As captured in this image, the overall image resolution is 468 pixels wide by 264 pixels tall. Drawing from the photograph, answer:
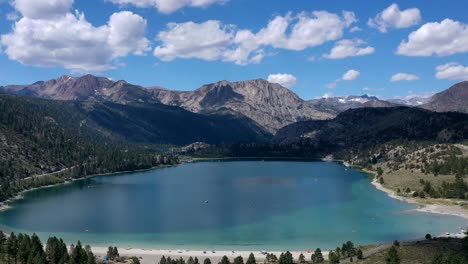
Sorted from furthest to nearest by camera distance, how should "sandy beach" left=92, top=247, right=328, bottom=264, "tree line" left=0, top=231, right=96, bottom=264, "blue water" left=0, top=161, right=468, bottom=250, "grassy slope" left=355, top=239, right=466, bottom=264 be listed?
1. "blue water" left=0, top=161, right=468, bottom=250
2. "sandy beach" left=92, top=247, right=328, bottom=264
3. "grassy slope" left=355, top=239, right=466, bottom=264
4. "tree line" left=0, top=231, right=96, bottom=264

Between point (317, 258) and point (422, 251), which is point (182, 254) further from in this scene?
point (422, 251)

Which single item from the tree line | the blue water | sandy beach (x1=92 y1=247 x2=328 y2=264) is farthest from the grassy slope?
the tree line

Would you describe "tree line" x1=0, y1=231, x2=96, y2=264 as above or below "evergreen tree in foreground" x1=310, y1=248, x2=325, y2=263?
above

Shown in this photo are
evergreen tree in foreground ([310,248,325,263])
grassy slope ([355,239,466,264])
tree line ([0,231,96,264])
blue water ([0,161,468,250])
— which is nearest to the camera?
tree line ([0,231,96,264])

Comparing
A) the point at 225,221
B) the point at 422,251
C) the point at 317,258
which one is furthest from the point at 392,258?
the point at 225,221

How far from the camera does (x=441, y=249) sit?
91.4 m

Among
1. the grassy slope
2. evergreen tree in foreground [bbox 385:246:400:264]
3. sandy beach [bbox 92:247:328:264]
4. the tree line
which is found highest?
the tree line

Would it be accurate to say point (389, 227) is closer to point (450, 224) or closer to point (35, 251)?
point (450, 224)

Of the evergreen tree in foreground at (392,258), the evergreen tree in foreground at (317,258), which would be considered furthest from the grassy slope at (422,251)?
the evergreen tree in foreground at (317,258)

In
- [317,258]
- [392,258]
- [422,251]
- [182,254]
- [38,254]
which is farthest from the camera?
[182,254]

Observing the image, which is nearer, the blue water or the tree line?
the tree line

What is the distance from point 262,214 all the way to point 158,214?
3552 cm

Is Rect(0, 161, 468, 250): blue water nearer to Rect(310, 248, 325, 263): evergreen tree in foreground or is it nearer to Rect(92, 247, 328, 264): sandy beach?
Rect(92, 247, 328, 264): sandy beach

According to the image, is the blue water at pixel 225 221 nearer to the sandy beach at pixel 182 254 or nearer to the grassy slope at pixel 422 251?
the sandy beach at pixel 182 254
